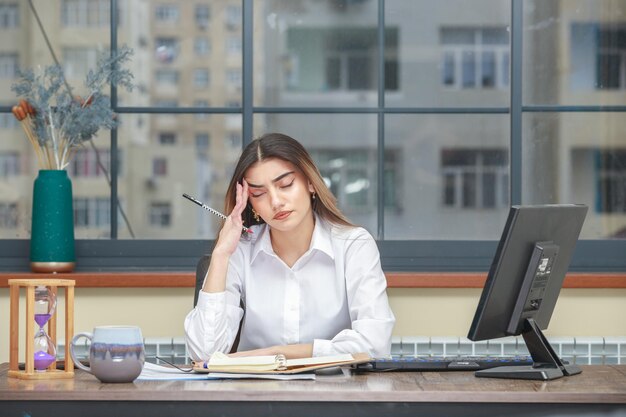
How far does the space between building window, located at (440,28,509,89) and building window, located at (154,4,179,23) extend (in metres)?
8.82

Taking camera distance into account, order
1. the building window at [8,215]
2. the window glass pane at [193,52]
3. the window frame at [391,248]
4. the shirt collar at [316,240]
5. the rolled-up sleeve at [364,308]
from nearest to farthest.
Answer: the rolled-up sleeve at [364,308] → the shirt collar at [316,240] → the window frame at [391,248] → the building window at [8,215] → the window glass pane at [193,52]

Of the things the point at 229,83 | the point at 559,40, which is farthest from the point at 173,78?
the point at 559,40

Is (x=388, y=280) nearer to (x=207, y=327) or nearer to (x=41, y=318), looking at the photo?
(x=207, y=327)

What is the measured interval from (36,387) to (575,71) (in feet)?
87.9

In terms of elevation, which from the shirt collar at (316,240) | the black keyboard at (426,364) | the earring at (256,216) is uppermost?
the earring at (256,216)

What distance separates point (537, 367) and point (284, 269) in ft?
2.56

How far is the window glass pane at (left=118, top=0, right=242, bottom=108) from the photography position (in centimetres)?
1921

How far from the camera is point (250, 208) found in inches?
114

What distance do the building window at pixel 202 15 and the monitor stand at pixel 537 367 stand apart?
1838 centimetres

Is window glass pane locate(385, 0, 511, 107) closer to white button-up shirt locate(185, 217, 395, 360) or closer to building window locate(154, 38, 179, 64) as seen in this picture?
building window locate(154, 38, 179, 64)

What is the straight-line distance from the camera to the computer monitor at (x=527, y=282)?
7.52 feet

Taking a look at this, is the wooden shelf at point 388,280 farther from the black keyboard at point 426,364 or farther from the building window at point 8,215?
the black keyboard at point 426,364

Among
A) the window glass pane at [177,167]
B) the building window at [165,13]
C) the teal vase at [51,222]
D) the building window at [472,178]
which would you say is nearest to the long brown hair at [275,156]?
the teal vase at [51,222]

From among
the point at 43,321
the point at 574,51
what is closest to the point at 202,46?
the point at 574,51
